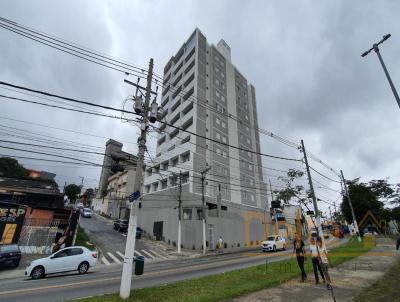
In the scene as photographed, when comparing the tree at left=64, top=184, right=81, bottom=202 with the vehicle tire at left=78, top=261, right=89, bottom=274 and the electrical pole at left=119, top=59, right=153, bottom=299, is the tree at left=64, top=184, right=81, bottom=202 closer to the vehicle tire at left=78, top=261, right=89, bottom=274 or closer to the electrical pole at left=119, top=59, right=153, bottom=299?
the vehicle tire at left=78, top=261, right=89, bottom=274


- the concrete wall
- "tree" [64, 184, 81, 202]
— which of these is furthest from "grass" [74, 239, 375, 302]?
"tree" [64, 184, 81, 202]

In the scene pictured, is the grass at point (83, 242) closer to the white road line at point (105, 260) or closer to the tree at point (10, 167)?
the white road line at point (105, 260)

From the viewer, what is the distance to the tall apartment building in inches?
1444

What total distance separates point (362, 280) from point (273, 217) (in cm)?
4157

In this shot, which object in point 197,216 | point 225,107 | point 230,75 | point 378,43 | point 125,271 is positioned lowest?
point 125,271

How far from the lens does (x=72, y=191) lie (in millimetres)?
73938

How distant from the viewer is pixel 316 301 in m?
7.52

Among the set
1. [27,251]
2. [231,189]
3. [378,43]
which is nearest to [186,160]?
[231,189]

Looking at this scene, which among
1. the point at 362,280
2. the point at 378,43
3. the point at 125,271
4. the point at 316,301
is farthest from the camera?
the point at 378,43

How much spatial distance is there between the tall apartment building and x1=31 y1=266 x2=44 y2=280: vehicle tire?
19.6m

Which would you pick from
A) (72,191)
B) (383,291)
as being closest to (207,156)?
(383,291)

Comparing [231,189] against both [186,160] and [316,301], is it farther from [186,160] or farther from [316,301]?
[316,301]

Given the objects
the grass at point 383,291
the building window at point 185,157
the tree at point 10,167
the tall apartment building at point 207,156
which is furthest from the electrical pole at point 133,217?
the tree at point 10,167

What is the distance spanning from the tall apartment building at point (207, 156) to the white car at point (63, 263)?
17277 millimetres
